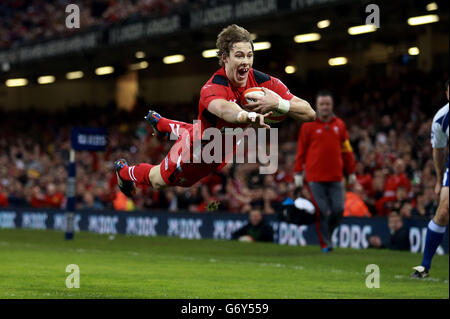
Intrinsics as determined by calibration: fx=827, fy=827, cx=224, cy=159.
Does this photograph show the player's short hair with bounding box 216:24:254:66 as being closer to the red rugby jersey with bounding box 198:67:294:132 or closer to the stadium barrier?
the red rugby jersey with bounding box 198:67:294:132

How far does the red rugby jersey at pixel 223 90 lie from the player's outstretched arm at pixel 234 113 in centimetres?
17

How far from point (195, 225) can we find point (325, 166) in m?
7.74

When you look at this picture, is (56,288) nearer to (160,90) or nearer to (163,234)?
(163,234)

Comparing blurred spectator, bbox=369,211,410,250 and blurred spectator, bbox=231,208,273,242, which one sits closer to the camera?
blurred spectator, bbox=369,211,410,250

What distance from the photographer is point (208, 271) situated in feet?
41.4

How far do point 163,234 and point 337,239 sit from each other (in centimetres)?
647

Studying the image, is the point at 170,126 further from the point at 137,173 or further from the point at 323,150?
the point at 323,150

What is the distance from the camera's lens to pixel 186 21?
27016mm

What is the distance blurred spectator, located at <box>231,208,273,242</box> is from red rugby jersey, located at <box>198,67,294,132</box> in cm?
1009

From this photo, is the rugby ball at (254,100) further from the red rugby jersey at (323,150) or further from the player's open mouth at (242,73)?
the red rugby jersey at (323,150)

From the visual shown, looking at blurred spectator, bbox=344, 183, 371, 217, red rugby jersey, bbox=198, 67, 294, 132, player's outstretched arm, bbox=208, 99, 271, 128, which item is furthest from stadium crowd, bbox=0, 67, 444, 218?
player's outstretched arm, bbox=208, 99, 271, 128

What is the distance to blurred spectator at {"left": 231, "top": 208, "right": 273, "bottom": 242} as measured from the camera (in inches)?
753

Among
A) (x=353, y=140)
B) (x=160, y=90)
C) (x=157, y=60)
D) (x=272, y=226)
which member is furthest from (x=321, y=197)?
(x=160, y=90)

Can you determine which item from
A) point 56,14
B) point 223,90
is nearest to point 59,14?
point 56,14
